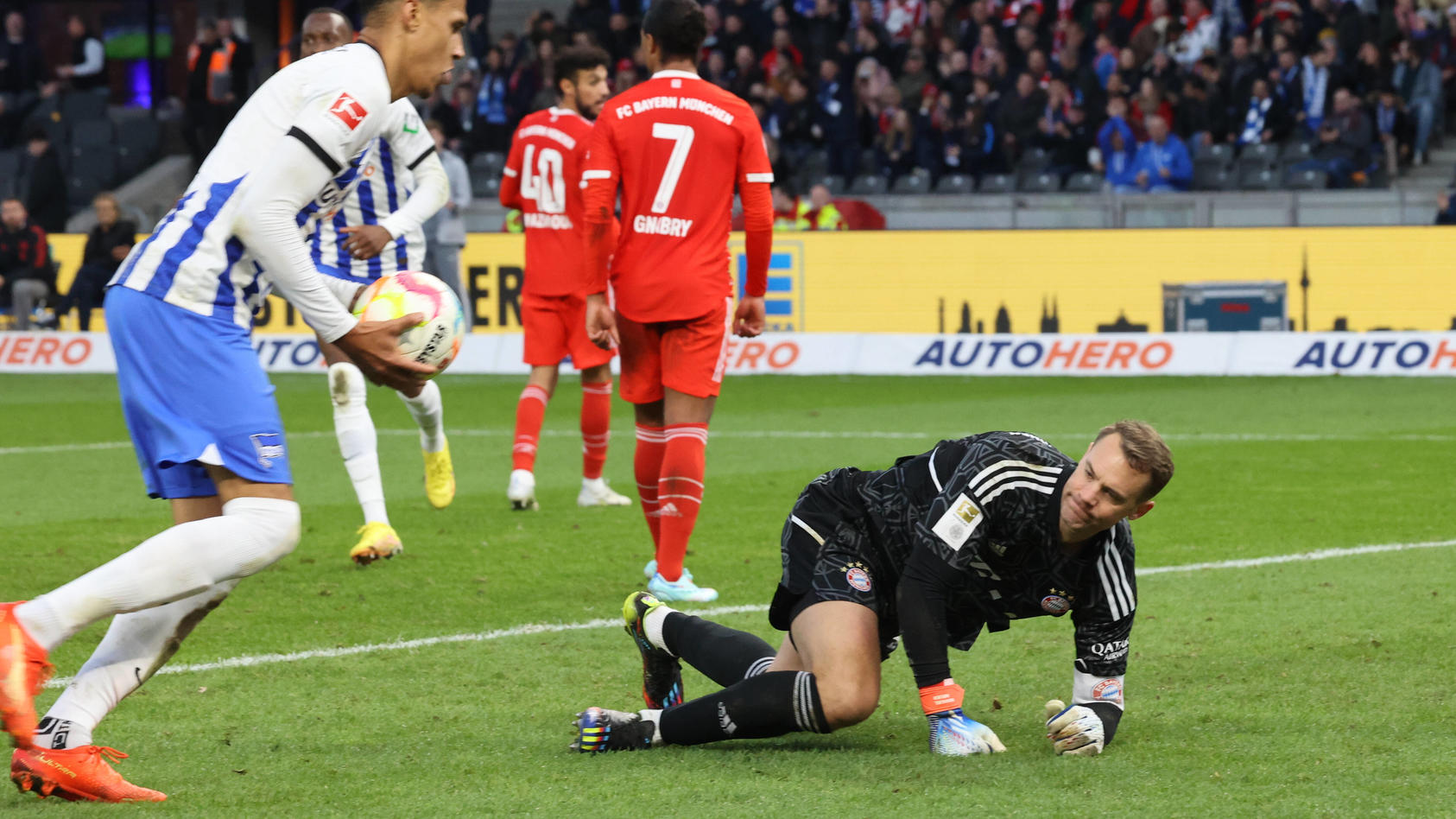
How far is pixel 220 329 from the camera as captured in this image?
390cm

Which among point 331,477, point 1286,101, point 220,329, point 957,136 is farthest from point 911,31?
point 220,329

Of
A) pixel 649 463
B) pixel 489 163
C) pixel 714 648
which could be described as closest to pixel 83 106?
pixel 489 163

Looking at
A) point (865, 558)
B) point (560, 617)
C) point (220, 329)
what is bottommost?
point (560, 617)

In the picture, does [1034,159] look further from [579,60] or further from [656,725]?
[656,725]

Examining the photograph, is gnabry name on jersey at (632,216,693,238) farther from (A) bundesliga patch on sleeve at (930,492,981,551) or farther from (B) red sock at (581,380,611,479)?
(A) bundesliga patch on sleeve at (930,492,981,551)

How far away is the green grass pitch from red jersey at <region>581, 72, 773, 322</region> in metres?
1.11

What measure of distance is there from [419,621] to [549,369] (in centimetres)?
328

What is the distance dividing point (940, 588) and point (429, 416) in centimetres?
417

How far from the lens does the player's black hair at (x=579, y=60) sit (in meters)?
8.73

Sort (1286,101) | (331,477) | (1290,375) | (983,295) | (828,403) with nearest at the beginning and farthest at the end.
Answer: (331,477)
(828,403)
(1290,375)
(983,295)
(1286,101)

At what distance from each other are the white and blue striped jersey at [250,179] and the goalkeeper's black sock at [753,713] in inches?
49.7

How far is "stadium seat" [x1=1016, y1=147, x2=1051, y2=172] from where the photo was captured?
20.8 meters

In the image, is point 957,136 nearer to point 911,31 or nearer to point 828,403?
point 911,31

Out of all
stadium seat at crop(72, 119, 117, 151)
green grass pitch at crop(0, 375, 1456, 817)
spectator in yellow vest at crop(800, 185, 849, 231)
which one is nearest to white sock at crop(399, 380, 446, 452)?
green grass pitch at crop(0, 375, 1456, 817)
